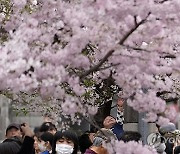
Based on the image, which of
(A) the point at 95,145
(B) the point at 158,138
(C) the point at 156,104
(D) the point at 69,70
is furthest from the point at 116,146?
(B) the point at 158,138

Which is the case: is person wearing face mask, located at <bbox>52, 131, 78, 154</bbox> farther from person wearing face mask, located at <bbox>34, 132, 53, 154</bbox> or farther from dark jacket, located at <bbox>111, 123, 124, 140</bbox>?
dark jacket, located at <bbox>111, 123, 124, 140</bbox>

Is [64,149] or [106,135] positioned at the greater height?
[106,135]

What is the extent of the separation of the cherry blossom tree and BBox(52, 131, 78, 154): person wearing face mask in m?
1.09

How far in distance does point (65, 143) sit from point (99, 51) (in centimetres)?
143

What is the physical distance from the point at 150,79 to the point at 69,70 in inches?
23.0

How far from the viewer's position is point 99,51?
3.91 metres

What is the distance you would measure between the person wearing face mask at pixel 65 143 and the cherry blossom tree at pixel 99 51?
109 centimetres

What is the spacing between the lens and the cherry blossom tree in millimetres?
3342

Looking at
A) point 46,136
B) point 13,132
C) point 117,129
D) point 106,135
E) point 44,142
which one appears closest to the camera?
point 106,135

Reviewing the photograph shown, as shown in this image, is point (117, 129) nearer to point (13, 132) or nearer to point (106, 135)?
point (13, 132)

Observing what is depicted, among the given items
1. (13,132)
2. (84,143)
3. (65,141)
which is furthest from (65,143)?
(84,143)

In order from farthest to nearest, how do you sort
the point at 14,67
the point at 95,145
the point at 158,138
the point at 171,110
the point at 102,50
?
the point at 158,138, the point at 95,145, the point at 171,110, the point at 102,50, the point at 14,67

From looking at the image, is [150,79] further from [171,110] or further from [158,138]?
[158,138]

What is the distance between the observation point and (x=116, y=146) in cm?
391
